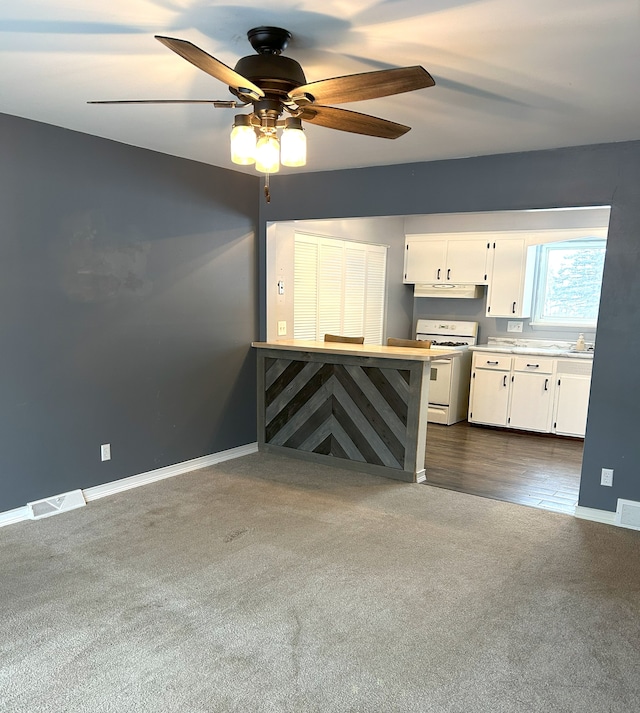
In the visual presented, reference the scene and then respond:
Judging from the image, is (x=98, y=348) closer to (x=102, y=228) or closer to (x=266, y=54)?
(x=102, y=228)

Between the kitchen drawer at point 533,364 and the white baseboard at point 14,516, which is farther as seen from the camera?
the kitchen drawer at point 533,364

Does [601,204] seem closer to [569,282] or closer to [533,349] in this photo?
[533,349]

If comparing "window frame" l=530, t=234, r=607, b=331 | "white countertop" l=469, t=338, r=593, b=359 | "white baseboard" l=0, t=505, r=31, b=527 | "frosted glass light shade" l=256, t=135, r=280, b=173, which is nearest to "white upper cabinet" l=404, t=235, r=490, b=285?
"window frame" l=530, t=234, r=607, b=331

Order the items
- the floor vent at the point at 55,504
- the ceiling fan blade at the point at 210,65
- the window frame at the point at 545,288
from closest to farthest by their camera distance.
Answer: the ceiling fan blade at the point at 210,65
the floor vent at the point at 55,504
the window frame at the point at 545,288

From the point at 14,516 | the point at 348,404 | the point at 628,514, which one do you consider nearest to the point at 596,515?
the point at 628,514

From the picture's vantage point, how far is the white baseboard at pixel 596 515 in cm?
352

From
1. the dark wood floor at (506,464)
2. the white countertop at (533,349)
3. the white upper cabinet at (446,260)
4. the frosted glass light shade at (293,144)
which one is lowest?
the dark wood floor at (506,464)

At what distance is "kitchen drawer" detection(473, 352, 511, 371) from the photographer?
19.0 feet

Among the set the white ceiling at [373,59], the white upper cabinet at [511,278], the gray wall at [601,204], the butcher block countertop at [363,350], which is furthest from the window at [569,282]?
the white ceiling at [373,59]

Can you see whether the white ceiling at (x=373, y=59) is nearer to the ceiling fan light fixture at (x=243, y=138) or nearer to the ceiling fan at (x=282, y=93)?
the ceiling fan at (x=282, y=93)

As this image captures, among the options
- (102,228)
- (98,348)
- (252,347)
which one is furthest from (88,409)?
(252,347)

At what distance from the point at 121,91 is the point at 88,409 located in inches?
80.1

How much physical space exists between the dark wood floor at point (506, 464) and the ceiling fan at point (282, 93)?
9.37ft

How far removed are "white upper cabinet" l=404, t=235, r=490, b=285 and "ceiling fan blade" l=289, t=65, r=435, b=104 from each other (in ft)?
15.1
